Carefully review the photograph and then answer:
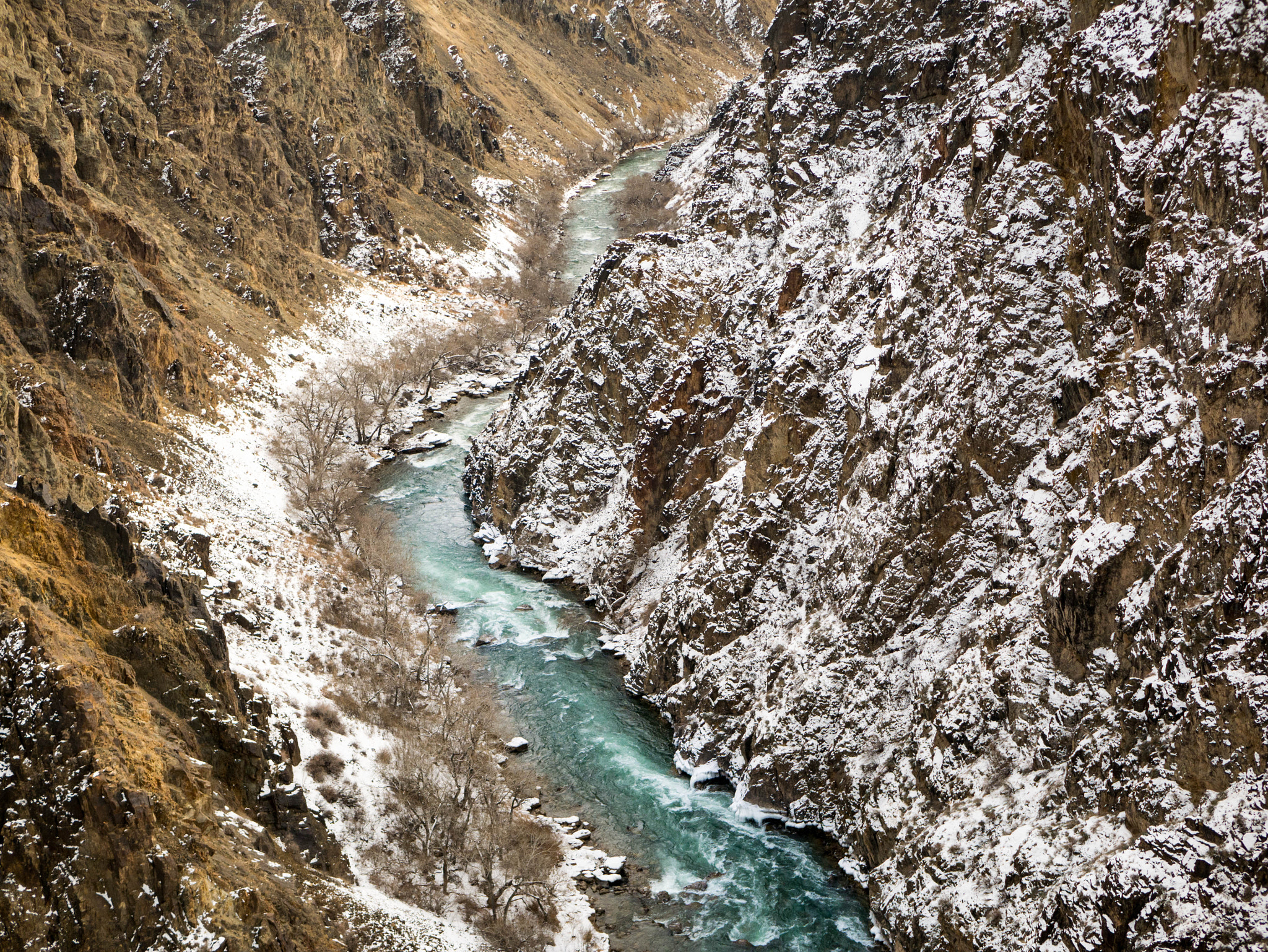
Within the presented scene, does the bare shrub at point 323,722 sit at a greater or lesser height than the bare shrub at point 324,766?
greater

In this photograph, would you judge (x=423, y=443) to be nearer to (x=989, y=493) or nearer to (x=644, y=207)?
(x=644, y=207)

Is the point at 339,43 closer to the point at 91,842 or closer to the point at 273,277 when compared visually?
the point at 273,277

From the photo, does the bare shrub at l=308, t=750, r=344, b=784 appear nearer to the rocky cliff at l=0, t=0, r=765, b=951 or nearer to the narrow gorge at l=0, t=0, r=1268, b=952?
the narrow gorge at l=0, t=0, r=1268, b=952

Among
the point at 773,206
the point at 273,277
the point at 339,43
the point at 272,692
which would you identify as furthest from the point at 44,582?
the point at 339,43

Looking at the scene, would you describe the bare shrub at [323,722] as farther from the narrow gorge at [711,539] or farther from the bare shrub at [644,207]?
the bare shrub at [644,207]

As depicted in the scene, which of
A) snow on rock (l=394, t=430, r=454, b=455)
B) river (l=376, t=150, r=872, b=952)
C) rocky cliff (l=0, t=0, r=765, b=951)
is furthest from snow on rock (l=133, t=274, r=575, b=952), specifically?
snow on rock (l=394, t=430, r=454, b=455)

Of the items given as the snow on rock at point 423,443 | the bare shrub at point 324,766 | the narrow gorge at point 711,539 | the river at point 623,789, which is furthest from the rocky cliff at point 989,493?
the snow on rock at point 423,443
